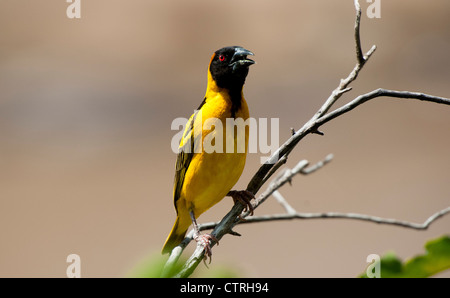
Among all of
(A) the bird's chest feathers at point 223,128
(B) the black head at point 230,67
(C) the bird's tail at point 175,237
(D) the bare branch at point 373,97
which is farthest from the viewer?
(C) the bird's tail at point 175,237

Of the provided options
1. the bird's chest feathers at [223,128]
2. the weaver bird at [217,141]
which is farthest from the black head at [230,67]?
the bird's chest feathers at [223,128]

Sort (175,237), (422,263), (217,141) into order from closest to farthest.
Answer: (422,263) → (217,141) → (175,237)

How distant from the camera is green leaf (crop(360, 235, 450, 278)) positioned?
101 centimetres

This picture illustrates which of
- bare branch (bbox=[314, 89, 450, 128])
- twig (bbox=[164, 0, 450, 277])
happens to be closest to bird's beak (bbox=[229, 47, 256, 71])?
twig (bbox=[164, 0, 450, 277])

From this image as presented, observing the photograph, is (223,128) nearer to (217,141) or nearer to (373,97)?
(217,141)

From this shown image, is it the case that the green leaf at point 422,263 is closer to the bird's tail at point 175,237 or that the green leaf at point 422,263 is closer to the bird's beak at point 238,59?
the bird's beak at point 238,59

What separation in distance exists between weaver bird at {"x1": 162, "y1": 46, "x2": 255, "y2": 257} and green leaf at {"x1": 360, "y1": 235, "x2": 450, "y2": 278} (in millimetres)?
1808

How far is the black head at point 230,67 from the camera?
3041 millimetres

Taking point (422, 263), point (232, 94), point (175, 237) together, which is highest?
point (232, 94)

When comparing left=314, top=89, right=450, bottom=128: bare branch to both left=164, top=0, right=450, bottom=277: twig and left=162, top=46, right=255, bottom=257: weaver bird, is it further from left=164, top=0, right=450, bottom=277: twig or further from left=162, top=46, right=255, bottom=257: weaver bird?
left=162, top=46, right=255, bottom=257: weaver bird

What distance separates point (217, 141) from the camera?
9.79 ft

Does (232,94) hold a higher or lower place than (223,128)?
higher

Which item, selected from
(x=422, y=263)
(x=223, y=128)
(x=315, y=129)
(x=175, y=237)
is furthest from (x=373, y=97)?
(x=175, y=237)

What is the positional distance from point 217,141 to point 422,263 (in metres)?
2.00
